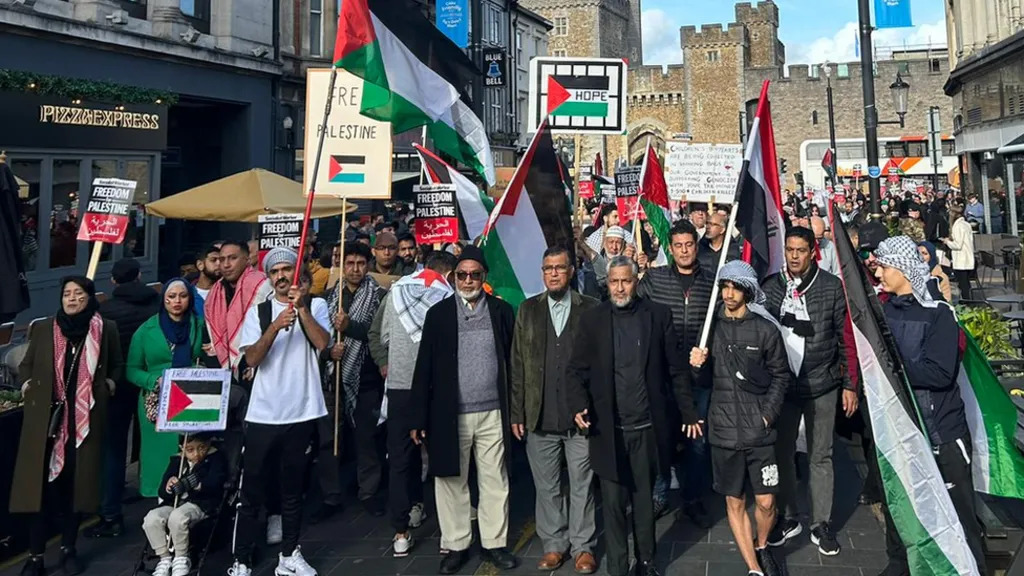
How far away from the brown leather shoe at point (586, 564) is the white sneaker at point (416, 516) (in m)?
1.47

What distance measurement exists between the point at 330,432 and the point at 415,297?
4.19 ft

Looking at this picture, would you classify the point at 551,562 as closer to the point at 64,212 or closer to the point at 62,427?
the point at 62,427

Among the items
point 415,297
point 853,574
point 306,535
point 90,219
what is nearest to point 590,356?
point 415,297

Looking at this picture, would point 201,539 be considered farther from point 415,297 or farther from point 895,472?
point 895,472

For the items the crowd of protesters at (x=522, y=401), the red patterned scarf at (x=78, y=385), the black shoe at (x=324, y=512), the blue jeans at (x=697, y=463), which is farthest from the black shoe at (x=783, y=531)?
the red patterned scarf at (x=78, y=385)

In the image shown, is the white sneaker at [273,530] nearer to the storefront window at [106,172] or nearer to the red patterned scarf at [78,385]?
the red patterned scarf at [78,385]

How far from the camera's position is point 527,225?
623 centimetres

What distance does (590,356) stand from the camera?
4.97 meters

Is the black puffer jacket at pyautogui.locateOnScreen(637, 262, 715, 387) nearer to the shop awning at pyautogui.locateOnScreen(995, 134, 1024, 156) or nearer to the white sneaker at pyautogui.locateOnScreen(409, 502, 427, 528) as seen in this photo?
the white sneaker at pyautogui.locateOnScreen(409, 502, 427, 528)

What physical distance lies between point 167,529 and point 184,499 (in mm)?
191

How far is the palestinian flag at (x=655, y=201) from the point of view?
9.88 meters

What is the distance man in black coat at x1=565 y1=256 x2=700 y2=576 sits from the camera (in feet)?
16.1

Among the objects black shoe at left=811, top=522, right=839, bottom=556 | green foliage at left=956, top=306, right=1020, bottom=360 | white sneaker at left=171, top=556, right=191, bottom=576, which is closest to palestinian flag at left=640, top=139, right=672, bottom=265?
green foliage at left=956, top=306, right=1020, bottom=360

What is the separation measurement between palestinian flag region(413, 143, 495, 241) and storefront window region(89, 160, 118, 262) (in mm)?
9725
